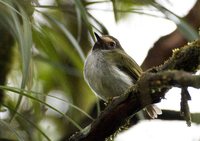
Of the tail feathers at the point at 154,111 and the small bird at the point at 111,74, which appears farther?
the small bird at the point at 111,74

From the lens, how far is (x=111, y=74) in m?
3.77

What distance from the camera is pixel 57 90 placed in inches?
188

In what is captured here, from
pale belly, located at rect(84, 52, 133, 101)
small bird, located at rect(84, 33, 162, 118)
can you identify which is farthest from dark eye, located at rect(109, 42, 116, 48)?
pale belly, located at rect(84, 52, 133, 101)

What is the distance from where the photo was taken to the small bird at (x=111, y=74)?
3730 mm

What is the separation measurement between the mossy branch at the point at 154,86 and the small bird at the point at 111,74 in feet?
3.30

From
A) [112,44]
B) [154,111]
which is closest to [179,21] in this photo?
[154,111]

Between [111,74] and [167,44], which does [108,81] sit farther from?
[167,44]

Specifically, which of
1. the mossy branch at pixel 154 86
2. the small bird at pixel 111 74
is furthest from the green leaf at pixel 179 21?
the mossy branch at pixel 154 86

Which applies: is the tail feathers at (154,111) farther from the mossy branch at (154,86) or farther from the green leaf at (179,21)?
the mossy branch at (154,86)

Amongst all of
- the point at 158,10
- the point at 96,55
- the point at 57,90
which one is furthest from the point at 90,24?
the point at 57,90

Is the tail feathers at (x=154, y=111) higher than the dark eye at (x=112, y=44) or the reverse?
the reverse

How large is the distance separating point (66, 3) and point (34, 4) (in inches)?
36.7

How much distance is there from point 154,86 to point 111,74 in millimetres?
1566

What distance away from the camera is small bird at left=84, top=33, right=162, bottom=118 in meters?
3.73
